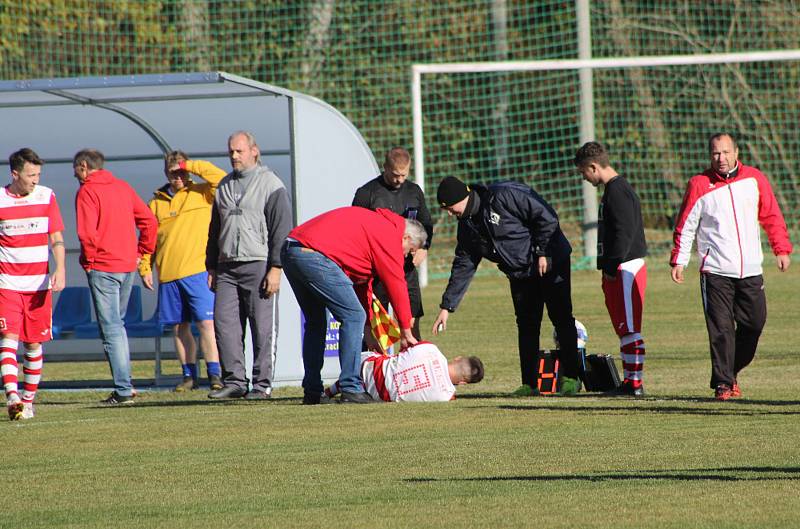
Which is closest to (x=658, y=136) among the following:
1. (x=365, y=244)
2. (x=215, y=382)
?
(x=215, y=382)

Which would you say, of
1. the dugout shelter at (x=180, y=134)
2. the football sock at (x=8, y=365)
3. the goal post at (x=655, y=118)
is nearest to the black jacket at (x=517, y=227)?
the dugout shelter at (x=180, y=134)

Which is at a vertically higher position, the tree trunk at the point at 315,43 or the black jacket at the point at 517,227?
the tree trunk at the point at 315,43

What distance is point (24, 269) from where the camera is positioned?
10453mm

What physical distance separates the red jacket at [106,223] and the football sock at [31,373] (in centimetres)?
102

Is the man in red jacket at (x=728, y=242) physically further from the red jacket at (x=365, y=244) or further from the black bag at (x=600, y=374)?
the red jacket at (x=365, y=244)

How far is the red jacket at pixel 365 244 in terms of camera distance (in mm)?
10016

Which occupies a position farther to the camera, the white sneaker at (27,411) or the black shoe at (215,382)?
the black shoe at (215,382)

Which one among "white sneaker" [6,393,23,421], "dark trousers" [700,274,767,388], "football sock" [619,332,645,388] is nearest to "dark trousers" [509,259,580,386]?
"football sock" [619,332,645,388]

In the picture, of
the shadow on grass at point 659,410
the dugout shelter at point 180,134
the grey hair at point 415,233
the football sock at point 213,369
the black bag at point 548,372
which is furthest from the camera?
the football sock at point 213,369

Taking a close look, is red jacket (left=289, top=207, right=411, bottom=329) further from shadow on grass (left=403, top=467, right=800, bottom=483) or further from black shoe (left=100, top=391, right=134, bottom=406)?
shadow on grass (left=403, top=467, right=800, bottom=483)

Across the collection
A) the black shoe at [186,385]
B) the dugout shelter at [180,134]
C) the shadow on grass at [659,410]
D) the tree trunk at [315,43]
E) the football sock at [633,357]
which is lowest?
the black shoe at [186,385]

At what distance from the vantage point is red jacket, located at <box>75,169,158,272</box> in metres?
11.5

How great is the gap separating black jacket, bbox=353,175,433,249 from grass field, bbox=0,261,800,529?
4.98 feet

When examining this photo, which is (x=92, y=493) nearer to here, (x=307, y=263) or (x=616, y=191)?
(x=307, y=263)
